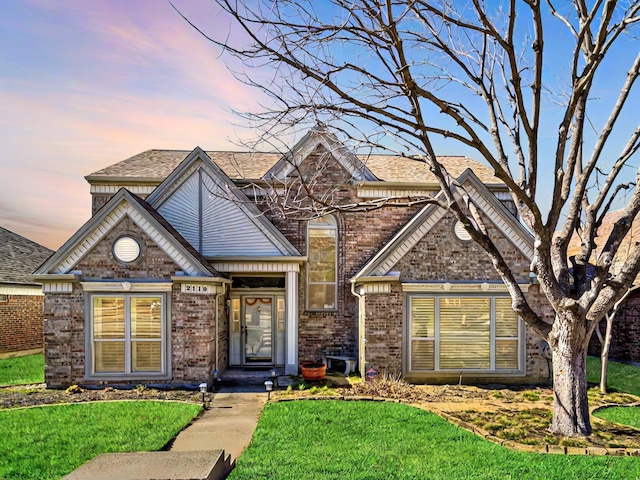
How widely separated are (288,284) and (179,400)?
4.29 metres

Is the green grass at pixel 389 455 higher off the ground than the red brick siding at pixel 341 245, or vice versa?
the red brick siding at pixel 341 245

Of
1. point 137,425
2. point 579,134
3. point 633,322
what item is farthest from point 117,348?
point 633,322

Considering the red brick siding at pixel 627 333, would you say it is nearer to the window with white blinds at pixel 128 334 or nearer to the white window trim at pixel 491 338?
the white window trim at pixel 491 338

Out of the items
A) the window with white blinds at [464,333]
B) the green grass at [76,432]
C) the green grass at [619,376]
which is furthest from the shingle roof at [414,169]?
the green grass at [76,432]

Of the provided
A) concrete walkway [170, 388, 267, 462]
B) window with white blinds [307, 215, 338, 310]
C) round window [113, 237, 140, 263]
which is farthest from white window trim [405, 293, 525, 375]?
round window [113, 237, 140, 263]

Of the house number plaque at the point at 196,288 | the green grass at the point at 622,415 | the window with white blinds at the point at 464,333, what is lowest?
the green grass at the point at 622,415

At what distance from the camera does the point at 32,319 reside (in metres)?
18.9

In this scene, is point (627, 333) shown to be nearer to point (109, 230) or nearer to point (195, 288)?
point (195, 288)

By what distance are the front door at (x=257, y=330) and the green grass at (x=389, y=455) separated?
4.99 m

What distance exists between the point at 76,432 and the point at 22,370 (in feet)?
28.2

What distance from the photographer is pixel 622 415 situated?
8.83m

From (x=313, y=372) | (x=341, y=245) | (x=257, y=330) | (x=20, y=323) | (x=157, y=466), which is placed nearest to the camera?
(x=157, y=466)

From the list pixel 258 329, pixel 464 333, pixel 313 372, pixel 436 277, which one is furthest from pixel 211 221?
pixel 464 333

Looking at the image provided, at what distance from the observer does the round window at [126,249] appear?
11.0 meters
